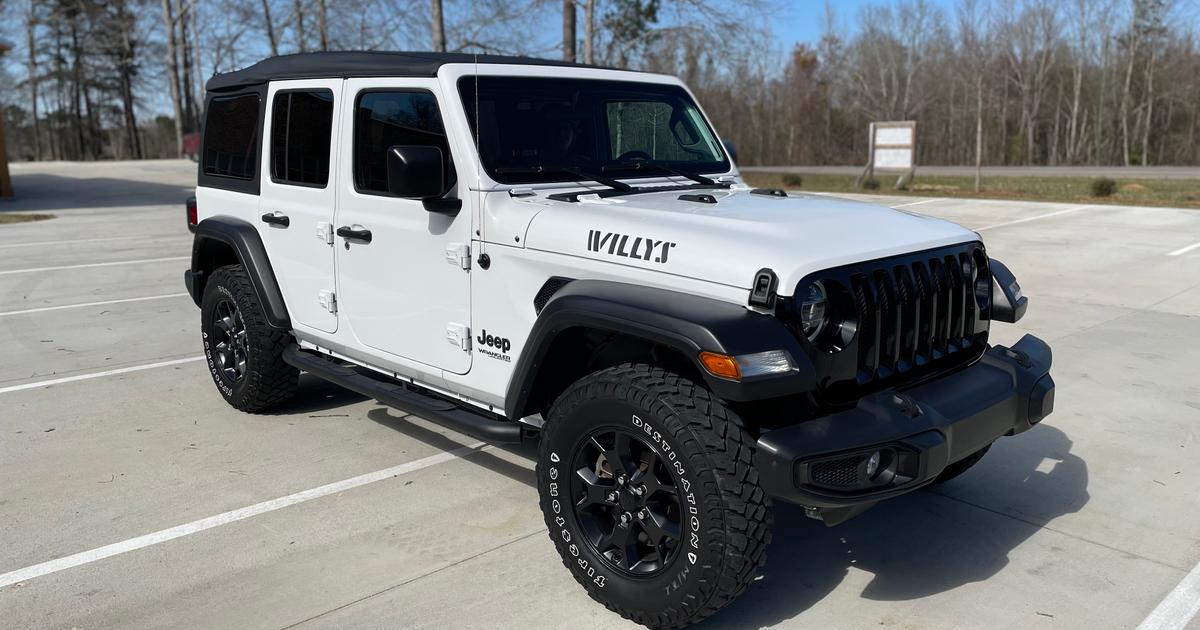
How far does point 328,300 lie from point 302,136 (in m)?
0.85

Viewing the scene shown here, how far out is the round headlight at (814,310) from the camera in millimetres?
3008

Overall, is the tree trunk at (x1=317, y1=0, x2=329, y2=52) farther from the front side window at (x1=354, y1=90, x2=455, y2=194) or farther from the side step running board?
the front side window at (x1=354, y1=90, x2=455, y2=194)

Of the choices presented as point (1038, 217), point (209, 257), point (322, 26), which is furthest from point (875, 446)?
point (322, 26)

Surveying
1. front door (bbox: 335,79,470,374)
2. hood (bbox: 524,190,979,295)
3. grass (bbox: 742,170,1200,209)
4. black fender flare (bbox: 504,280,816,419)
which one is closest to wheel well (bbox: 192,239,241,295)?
front door (bbox: 335,79,470,374)

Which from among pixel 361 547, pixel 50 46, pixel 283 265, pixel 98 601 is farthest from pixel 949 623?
pixel 50 46

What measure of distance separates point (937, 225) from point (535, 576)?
2.08 meters

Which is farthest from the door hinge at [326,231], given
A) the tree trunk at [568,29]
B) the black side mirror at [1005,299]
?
the tree trunk at [568,29]

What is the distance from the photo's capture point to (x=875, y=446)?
2.89 m

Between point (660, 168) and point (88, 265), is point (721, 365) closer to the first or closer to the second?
point (660, 168)

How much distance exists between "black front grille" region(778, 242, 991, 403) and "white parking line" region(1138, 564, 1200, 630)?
1.07 meters

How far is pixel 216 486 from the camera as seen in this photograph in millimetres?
4469

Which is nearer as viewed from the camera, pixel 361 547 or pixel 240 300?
pixel 361 547

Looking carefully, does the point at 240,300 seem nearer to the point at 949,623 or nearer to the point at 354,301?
the point at 354,301

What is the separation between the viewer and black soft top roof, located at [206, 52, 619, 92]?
4.10m
